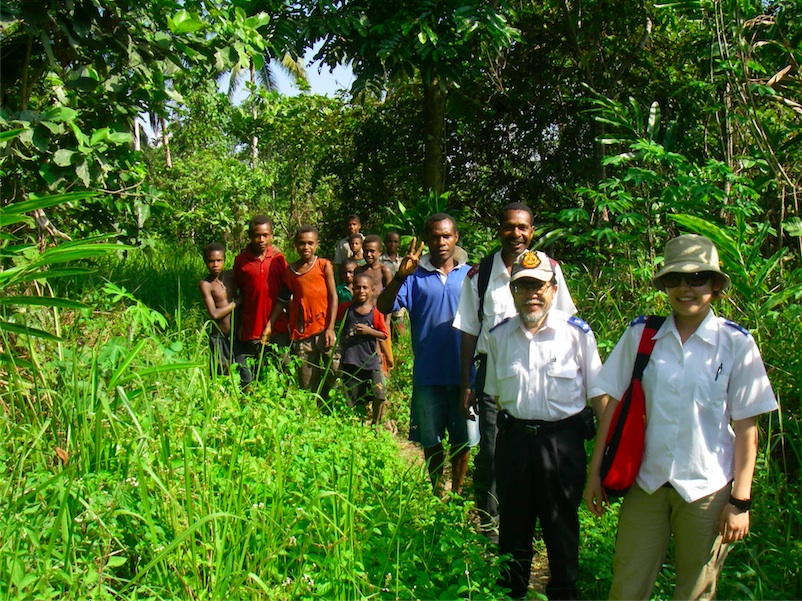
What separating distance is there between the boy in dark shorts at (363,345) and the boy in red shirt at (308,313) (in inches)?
7.2

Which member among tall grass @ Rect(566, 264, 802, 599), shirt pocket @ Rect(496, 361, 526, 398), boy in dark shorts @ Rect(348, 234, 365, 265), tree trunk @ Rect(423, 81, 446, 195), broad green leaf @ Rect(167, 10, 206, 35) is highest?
tree trunk @ Rect(423, 81, 446, 195)

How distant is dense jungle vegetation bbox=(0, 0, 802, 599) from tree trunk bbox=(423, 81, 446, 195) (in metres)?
0.04

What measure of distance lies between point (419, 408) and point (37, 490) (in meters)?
2.31

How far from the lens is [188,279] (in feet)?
29.4

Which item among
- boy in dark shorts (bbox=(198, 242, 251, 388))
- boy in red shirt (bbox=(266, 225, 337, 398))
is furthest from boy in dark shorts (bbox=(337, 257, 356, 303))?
boy in dark shorts (bbox=(198, 242, 251, 388))

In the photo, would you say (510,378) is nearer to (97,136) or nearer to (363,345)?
(363,345)

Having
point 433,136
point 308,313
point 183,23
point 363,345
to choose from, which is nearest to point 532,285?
point 363,345

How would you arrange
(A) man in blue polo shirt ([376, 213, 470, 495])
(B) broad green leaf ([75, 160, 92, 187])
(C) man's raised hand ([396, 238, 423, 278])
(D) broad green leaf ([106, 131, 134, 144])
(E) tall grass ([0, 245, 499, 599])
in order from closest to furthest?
(E) tall grass ([0, 245, 499, 599]) < (C) man's raised hand ([396, 238, 423, 278]) < (A) man in blue polo shirt ([376, 213, 470, 495]) < (B) broad green leaf ([75, 160, 92, 187]) < (D) broad green leaf ([106, 131, 134, 144])

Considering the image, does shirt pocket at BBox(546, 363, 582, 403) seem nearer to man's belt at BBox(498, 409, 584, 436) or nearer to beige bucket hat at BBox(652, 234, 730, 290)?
man's belt at BBox(498, 409, 584, 436)

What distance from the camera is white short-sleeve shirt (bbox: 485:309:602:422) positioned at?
Result: 138 inches

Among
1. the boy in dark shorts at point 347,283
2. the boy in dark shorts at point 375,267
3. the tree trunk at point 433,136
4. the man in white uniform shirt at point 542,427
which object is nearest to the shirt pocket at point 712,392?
the man in white uniform shirt at point 542,427

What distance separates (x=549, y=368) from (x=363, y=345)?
2748mm

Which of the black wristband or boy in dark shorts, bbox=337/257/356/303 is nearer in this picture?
the black wristband

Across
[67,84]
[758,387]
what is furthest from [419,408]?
[67,84]
